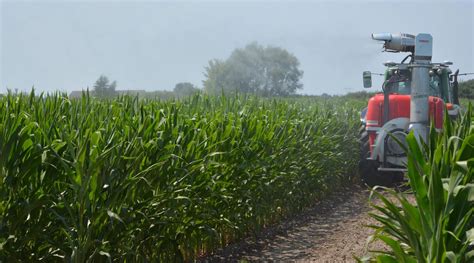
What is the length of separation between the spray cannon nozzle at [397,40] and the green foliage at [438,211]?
6.32 metres

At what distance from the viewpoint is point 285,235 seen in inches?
328

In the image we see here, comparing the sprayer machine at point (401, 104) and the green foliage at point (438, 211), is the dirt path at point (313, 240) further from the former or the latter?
the green foliage at point (438, 211)

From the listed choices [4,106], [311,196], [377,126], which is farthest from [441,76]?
A: [4,106]

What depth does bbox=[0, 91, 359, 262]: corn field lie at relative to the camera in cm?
420

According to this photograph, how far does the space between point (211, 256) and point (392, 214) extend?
8.17ft

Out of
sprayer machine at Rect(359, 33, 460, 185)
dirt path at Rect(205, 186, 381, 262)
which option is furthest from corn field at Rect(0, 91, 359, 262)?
sprayer machine at Rect(359, 33, 460, 185)

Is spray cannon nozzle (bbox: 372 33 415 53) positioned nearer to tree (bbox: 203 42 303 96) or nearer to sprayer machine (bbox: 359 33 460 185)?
sprayer machine (bbox: 359 33 460 185)

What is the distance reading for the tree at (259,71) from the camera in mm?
46625

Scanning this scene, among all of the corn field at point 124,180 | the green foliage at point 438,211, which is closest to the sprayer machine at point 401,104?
the corn field at point 124,180

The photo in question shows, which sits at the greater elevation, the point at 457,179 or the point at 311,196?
the point at 457,179

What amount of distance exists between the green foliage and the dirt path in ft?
7.83

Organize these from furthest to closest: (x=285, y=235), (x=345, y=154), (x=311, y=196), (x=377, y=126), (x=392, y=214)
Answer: (x=345, y=154)
(x=377, y=126)
(x=311, y=196)
(x=285, y=235)
(x=392, y=214)

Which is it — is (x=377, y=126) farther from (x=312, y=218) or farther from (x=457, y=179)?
(x=457, y=179)

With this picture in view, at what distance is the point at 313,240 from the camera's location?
8.12m
